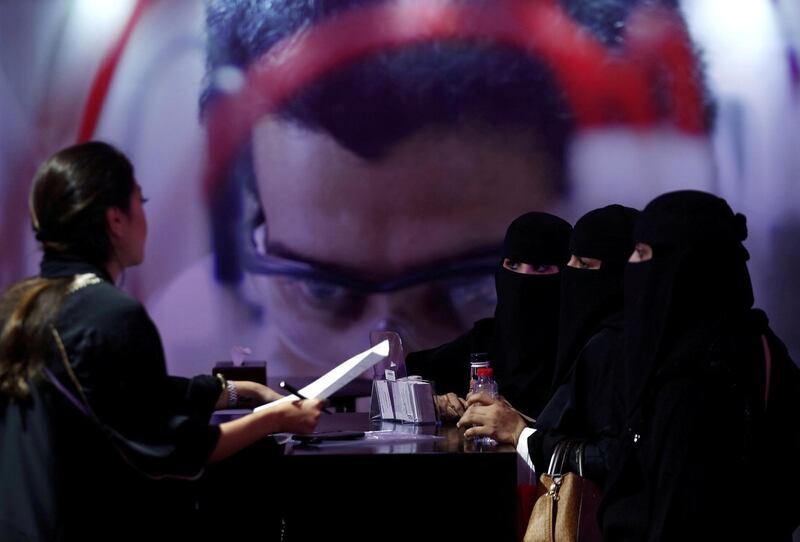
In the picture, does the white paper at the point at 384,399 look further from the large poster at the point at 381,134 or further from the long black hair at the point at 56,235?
the large poster at the point at 381,134

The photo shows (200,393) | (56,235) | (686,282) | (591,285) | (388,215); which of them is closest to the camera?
(56,235)

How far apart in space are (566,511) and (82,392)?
131 cm

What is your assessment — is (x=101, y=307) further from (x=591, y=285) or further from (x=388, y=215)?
(x=388, y=215)

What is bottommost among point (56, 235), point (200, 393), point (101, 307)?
point (200, 393)

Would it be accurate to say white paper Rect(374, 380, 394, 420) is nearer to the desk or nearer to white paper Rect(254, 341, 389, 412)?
the desk

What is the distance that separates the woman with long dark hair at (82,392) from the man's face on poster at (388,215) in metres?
4.43

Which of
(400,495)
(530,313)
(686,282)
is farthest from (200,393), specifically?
(530,313)

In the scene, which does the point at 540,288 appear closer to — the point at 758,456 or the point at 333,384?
the point at 333,384

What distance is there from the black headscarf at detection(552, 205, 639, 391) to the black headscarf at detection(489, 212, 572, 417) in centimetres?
56

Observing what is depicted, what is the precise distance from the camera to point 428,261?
6.92 m

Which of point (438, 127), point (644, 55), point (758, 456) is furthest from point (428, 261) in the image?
point (758, 456)

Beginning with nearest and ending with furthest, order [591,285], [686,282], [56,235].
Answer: [56,235] < [686,282] < [591,285]

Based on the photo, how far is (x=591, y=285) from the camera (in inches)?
140

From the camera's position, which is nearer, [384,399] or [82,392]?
[82,392]
